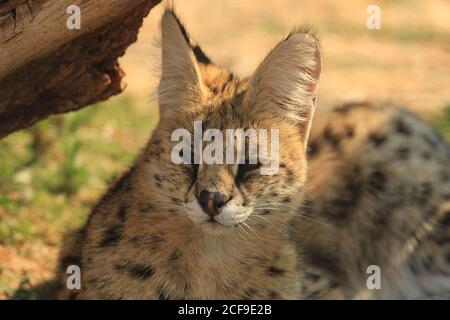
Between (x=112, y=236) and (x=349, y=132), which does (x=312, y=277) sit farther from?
(x=112, y=236)

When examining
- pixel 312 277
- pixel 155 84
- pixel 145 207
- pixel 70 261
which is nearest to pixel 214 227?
pixel 145 207

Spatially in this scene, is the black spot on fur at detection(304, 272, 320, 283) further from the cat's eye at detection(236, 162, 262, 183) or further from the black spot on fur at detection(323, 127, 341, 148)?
the cat's eye at detection(236, 162, 262, 183)

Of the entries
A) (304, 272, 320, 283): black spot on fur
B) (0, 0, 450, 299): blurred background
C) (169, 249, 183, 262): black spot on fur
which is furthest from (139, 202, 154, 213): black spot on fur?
(304, 272, 320, 283): black spot on fur

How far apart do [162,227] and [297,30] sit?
130cm

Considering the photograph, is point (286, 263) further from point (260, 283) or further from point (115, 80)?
point (115, 80)

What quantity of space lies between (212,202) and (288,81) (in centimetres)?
94

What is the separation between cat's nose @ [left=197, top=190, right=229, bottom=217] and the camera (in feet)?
15.0

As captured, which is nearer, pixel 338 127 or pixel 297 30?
pixel 297 30

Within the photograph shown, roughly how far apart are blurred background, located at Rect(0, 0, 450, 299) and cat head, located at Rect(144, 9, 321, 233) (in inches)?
10.9

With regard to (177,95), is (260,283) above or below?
below
